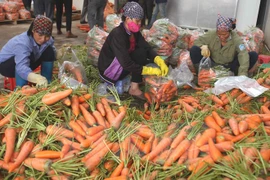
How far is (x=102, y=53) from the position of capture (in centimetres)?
363

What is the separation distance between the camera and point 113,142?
2025mm

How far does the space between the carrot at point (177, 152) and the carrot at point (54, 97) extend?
3.03 ft

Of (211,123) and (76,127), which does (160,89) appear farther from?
(76,127)

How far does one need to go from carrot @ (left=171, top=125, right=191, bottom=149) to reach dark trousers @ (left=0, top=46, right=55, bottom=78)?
191 cm

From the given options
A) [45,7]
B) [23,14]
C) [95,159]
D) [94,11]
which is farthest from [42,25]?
[23,14]

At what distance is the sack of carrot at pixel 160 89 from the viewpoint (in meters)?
3.34

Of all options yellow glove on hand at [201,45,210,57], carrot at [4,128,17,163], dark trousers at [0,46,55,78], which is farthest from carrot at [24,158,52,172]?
yellow glove on hand at [201,45,210,57]

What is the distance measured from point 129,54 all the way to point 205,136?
184cm

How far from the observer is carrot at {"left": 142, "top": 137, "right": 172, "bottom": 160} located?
192 cm

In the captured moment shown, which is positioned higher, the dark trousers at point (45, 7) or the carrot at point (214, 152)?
the dark trousers at point (45, 7)

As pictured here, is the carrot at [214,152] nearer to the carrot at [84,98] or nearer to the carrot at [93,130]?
the carrot at [93,130]

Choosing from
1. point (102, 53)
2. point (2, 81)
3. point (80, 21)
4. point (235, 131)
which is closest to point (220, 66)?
point (102, 53)

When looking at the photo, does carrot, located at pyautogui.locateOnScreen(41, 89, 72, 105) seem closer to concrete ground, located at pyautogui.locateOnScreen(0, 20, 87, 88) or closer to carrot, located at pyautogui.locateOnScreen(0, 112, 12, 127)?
carrot, located at pyautogui.locateOnScreen(0, 112, 12, 127)

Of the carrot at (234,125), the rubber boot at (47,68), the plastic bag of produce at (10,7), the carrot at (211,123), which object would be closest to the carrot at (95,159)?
the carrot at (211,123)
